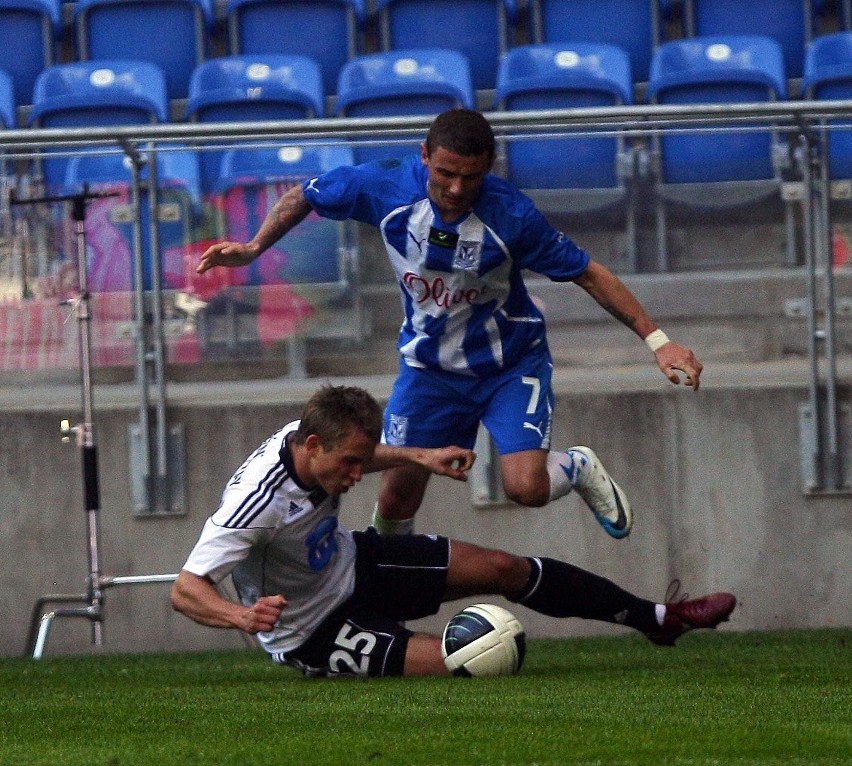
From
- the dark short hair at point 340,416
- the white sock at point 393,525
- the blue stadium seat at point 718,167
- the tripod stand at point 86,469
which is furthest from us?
the blue stadium seat at point 718,167

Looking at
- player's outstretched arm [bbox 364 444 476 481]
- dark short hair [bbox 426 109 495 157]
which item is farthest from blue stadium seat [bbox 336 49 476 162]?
player's outstretched arm [bbox 364 444 476 481]

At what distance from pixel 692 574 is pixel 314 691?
9.97 ft

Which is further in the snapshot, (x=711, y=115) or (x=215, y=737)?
(x=711, y=115)

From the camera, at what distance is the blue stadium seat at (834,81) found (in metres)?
7.62

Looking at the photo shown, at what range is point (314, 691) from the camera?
5.26 metres

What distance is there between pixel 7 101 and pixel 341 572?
20.2ft

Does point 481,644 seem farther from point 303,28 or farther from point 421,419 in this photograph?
point 303,28

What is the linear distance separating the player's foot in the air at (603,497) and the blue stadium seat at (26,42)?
638 cm

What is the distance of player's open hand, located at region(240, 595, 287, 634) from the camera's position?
15.3ft

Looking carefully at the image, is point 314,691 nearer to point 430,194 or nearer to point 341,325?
point 430,194

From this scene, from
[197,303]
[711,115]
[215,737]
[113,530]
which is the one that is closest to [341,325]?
[197,303]

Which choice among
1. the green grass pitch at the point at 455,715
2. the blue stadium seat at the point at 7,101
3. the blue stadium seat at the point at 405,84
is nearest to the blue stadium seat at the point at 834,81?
the blue stadium seat at the point at 405,84

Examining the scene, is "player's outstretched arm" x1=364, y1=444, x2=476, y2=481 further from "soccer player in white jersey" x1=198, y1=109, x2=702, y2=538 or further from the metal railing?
the metal railing

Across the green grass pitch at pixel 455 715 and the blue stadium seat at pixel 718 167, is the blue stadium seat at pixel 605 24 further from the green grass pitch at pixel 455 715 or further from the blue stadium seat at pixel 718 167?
the green grass pitch at pixel 455 715
